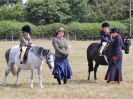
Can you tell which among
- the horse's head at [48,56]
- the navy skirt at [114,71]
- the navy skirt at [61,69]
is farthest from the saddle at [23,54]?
the navy skirt at [114,71]

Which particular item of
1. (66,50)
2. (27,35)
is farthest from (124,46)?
(27,35)

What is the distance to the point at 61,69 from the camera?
15.9 m

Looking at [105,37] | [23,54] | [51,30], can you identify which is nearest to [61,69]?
[23,54]

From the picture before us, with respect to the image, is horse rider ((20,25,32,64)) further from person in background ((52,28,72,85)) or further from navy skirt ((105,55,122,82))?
navy skirt ((105,55,122,82))

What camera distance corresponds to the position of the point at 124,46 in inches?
655

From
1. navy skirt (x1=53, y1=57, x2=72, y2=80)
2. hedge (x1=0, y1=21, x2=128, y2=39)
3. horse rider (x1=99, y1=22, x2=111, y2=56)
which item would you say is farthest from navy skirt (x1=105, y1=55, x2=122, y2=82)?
hedge (x1=0, y1=21, x2=128, y2=39)

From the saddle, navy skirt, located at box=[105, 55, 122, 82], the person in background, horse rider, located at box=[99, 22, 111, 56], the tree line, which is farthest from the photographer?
the tree line

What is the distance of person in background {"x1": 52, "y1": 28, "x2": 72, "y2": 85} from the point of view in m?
15.8

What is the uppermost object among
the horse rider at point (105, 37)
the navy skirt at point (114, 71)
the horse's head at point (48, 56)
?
the horse rider at point (105, 37)

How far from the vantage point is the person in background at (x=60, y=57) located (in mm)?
15812

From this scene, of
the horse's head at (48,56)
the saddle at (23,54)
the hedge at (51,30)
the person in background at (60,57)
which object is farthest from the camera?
the hedge at (51,30)

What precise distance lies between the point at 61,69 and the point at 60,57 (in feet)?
1.32

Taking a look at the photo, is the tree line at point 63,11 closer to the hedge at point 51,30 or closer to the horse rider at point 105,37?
the hedge at point 51,30

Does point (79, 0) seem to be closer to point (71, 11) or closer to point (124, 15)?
point (71, 11)
